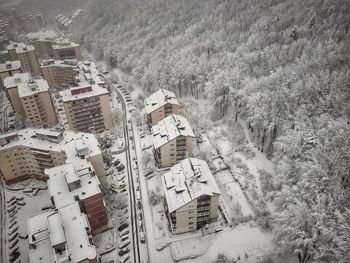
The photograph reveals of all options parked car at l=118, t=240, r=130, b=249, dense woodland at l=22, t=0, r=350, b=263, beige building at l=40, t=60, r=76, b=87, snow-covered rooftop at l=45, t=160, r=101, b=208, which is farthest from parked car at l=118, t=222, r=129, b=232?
beige building at l=40, t=60, r=76, b=87

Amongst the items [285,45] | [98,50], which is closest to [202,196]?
[285,45]

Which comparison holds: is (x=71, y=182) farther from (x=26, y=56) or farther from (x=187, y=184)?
(x=26, y=56)

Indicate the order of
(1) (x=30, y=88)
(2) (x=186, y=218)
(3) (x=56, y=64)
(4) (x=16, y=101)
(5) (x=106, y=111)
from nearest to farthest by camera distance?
(2) (x=186, y=218), (1) (x=30, y=88), (5) (x=106, y=111), (4) (x=16, y=101), (3) (x=56, y=64)

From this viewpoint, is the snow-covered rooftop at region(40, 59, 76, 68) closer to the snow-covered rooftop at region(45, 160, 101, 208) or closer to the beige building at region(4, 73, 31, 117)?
the beige building at region(4, 73, 31, 117)

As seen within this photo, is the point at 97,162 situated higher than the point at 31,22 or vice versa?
the point at 31,22

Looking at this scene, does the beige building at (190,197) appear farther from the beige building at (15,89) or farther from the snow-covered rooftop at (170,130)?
the beige building at (15,89)

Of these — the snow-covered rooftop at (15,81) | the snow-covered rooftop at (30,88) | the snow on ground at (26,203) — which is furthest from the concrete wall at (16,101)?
the snow on ground at (26,203)

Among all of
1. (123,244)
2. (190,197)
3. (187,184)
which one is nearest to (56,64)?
(123,244)
